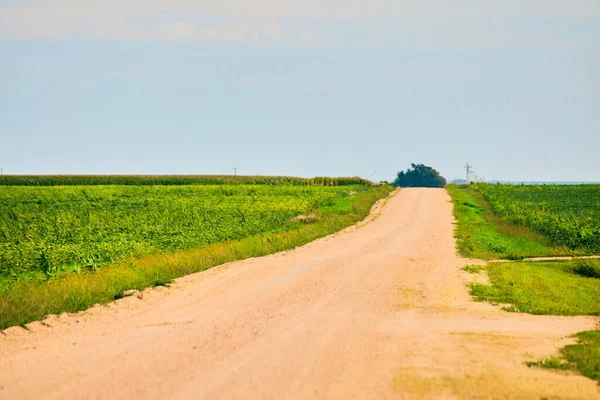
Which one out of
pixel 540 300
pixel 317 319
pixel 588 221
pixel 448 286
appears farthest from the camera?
pixel 588 221

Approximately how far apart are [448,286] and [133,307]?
10542mm

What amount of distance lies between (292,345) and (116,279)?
9.04 m

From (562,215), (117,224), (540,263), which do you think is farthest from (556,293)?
(562,215)

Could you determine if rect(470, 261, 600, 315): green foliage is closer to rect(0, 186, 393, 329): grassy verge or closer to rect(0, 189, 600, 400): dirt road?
rect(0, 189, 600, 400): dirt road

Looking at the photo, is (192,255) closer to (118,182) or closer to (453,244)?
(453,244)

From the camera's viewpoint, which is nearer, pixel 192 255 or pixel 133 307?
pixel 133 307

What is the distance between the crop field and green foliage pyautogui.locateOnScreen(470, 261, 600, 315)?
778 cm

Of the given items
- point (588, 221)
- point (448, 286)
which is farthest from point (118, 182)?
point (448, 286)

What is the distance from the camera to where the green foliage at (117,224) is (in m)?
26.4

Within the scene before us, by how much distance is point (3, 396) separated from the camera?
38.0 ft

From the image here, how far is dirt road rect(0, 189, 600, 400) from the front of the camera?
468 inches

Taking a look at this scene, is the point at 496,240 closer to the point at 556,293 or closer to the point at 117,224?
the point at 556,293

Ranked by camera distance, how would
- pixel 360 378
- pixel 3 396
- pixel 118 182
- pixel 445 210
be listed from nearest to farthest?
1. pixel 3 396
2. pixel 360 378
3. pixel 445 210
4. pixel 118 182

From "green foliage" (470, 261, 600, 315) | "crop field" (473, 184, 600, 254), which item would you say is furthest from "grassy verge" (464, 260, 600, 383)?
"crop field" (473, 184, 600, 254)
